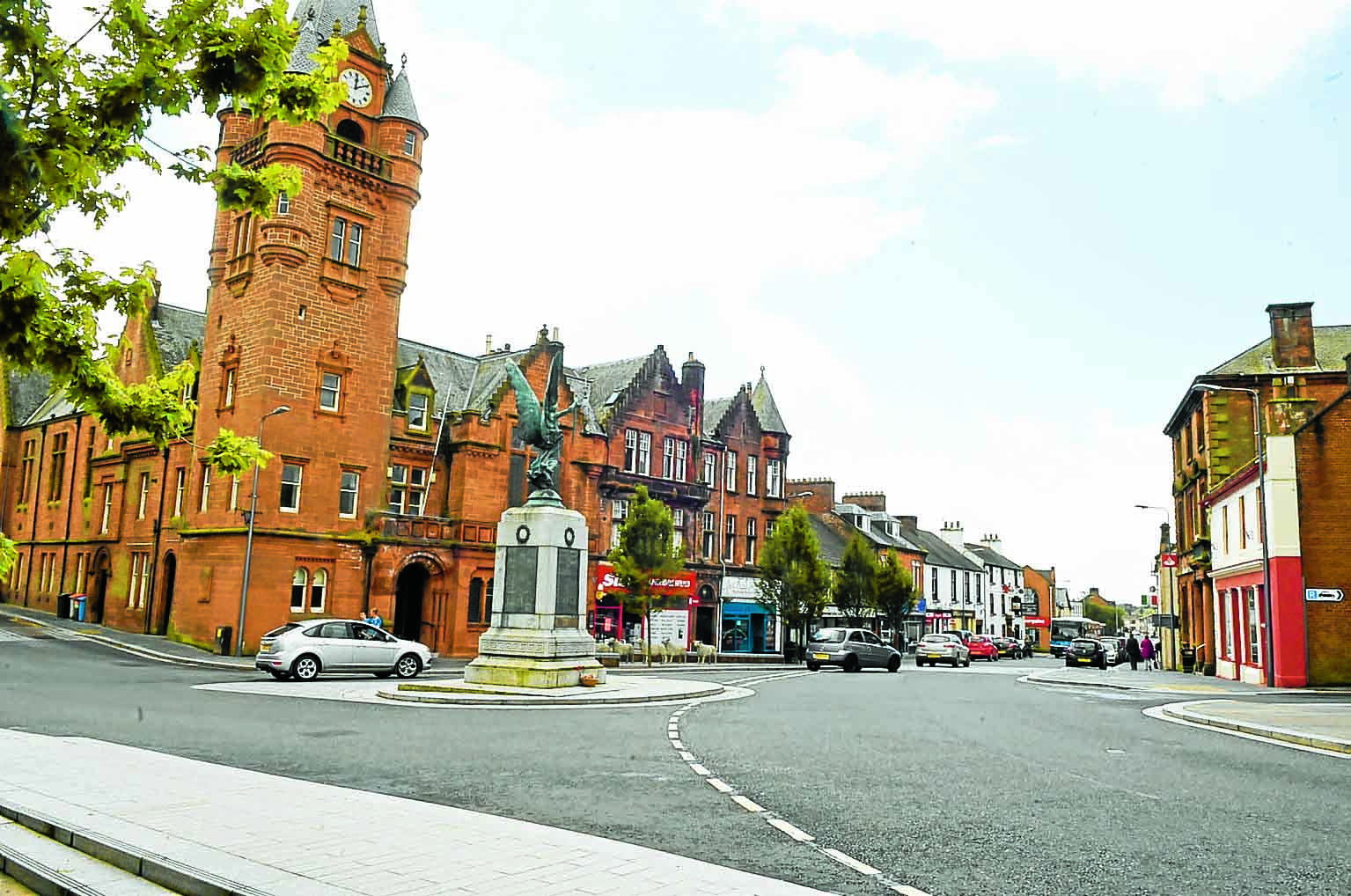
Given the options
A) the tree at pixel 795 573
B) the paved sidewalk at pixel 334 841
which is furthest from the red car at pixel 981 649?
the paved sidewalk at pixel 334 841

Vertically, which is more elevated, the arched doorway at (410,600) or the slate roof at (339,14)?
the slate roof at (339,14)

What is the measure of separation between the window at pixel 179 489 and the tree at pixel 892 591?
125 feet

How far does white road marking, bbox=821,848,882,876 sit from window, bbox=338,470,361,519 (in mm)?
33825

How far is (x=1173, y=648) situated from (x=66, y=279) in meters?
53.6

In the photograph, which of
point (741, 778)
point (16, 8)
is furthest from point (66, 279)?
point (741, 778)

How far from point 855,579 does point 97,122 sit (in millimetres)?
54234

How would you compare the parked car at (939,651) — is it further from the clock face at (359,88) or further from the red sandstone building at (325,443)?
the clock face at (359,88)

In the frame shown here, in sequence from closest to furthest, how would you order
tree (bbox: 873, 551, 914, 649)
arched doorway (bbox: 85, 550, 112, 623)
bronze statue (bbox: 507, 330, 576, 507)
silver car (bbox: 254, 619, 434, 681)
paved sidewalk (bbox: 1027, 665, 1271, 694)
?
bronze statue (bbox: 507, 330, 576, 507) < silver car (bbox: 254, 619, 434, 681) < paved sidewalk (bbox: 1027, 665, 1271, 694) < arched doorway (bbox: 85, 550, 112, 623) < tree (bbox: 873, 551, 914, 649)

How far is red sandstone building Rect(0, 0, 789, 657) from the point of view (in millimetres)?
36625

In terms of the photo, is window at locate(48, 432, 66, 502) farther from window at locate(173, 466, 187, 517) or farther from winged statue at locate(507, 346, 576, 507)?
winged statue at locate(507, 346, 576, 507)

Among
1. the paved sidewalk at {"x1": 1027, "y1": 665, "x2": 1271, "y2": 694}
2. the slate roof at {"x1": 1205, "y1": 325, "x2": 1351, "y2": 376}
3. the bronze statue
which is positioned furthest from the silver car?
the slate roof at {"x1": 1205, "y1": 325, "x2": 1351, "y2": 376}

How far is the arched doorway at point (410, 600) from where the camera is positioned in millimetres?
41844

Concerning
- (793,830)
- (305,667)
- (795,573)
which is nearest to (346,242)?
(305,667)

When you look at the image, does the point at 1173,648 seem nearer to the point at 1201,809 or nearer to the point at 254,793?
the point at 1201,809
